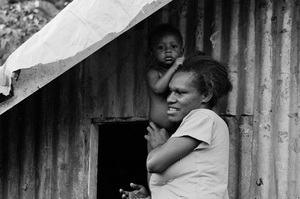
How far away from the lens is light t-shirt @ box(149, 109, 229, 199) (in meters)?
4.54

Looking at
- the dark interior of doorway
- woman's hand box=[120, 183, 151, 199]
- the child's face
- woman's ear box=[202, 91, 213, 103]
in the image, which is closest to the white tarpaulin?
the child's face

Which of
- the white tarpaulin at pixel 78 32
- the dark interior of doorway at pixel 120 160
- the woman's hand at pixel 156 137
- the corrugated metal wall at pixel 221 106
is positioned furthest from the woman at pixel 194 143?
the dark interior of doorway at pixel 120 160

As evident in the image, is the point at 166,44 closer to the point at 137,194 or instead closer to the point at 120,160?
the point at 137,194

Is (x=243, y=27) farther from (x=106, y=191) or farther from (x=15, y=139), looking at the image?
(x=106, y=191)

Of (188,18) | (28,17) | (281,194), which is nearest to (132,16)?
(188,18)

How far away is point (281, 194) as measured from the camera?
5062 mm

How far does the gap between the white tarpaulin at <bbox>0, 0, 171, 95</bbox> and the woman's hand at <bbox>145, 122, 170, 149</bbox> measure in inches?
31.6

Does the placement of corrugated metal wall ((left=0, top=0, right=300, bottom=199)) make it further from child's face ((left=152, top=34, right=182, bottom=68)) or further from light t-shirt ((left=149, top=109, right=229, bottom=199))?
light t-shirt ((left=149, top=109, right=229, bottom=199))

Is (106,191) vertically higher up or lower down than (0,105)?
lower down

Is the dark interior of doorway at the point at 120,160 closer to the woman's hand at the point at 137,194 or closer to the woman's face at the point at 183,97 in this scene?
the woman's hand at the point at 137,194

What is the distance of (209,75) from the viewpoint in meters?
4.86

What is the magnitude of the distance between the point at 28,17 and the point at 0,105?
664 centimetres

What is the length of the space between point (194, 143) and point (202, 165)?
155 millimetres

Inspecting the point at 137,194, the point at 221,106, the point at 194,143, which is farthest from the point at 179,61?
the point at 137,194
